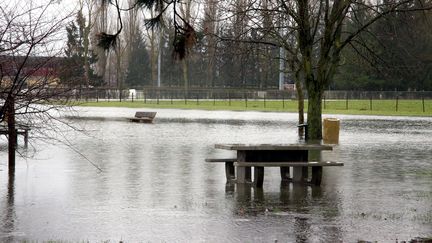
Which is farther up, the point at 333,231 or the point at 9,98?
the point at 9,98

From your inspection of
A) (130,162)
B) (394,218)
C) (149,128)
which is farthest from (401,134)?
(394,218)

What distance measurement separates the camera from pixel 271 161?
14.5 m

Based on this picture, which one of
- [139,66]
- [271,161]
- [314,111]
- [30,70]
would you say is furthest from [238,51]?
[139,66]

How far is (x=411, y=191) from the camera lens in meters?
13.9

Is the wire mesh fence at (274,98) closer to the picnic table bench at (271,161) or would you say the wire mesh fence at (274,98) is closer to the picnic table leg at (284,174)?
the picnic table leg at (284,174)

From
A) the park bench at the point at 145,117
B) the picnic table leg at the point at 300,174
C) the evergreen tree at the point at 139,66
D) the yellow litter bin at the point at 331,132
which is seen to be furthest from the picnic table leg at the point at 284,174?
the evergreen tree at the point at 139,66

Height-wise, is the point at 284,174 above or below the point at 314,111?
below

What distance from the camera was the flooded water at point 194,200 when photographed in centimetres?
962

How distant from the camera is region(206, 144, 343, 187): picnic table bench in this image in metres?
13.8

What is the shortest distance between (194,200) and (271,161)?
2.57 meters

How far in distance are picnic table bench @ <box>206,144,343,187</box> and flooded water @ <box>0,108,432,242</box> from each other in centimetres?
32

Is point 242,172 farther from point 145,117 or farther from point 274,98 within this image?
point 274,98

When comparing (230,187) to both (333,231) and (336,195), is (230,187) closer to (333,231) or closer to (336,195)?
(336,195)

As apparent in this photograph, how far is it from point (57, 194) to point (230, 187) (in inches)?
130
